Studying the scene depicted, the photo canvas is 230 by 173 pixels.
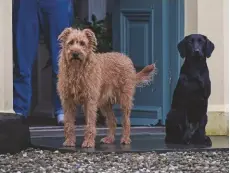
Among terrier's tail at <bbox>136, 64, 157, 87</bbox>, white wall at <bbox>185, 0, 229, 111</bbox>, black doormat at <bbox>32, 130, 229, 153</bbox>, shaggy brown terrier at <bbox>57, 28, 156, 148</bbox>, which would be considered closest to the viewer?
shaggy brown terrier at <bbox>57, 28, 156, 148</bbox>

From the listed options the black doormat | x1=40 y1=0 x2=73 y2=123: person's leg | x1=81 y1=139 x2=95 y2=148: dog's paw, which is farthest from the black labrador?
x1=40 y1=0 x2=73 y2=123: person's leg

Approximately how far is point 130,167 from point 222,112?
2504mm

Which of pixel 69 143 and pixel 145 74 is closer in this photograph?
pixel 69 143

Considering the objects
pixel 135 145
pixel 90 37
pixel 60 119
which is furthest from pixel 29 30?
pixel 135 145

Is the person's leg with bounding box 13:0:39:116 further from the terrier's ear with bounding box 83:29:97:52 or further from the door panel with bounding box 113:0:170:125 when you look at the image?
the terrier's ear with bounding box 83:29:97:52

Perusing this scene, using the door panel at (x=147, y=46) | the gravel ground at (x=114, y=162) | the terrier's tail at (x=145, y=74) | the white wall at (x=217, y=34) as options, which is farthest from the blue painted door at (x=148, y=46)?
the gravel ground at (x=114, y=162)

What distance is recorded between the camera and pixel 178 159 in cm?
726

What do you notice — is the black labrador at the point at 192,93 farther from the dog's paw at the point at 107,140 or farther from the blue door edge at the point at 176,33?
the blue door edge at the point at 176,33

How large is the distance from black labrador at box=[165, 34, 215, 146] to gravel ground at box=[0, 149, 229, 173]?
0.42 metres

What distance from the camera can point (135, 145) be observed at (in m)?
8.09

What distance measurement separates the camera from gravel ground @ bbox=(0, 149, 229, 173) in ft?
22.1

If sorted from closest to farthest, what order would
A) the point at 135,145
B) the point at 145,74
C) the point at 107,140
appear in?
the point at 135,145 < the point at 107,140 < the point at 145,74

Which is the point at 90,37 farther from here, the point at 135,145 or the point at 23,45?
the point at 23,45

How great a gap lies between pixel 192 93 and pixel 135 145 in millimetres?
811
